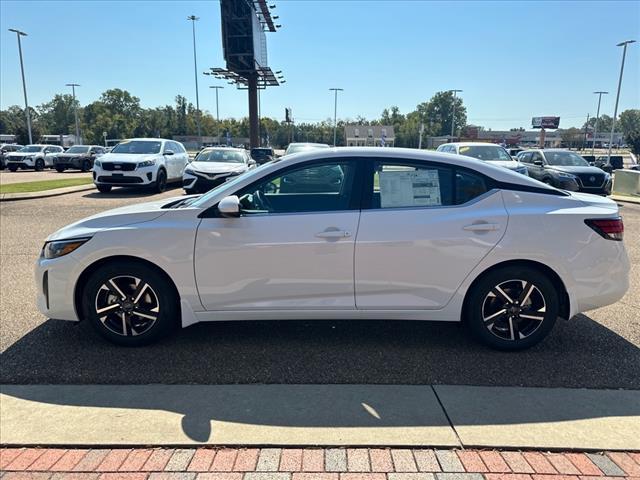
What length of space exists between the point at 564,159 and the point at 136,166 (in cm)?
1439

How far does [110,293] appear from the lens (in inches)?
143

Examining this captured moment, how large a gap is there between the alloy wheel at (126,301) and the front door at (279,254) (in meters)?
0.46

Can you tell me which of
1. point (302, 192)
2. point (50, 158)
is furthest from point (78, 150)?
point (302, 192)

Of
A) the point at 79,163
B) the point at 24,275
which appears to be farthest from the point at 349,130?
the point at 24,275

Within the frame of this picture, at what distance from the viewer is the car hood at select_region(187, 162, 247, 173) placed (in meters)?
12.9

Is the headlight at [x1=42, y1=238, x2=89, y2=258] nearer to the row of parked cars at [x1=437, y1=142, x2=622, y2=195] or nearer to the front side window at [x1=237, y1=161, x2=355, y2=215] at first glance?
the front side window at [x1=237, y1=161, x2=355, y2=215]

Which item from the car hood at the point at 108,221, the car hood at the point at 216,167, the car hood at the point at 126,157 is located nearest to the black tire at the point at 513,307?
the car hood at the point at 108,221

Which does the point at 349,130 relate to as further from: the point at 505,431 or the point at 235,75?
the point at 505,431

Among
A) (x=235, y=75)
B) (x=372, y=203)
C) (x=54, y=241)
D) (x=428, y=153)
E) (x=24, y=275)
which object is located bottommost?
(x=24, y=275)

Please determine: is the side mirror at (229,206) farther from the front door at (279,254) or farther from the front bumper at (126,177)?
the front bumper at (126,177)

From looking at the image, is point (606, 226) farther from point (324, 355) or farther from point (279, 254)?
point (279, 254)

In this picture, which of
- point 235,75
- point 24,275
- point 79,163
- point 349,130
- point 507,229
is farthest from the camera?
point 349,130

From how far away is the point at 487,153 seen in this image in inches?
544

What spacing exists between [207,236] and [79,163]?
89.5ft
